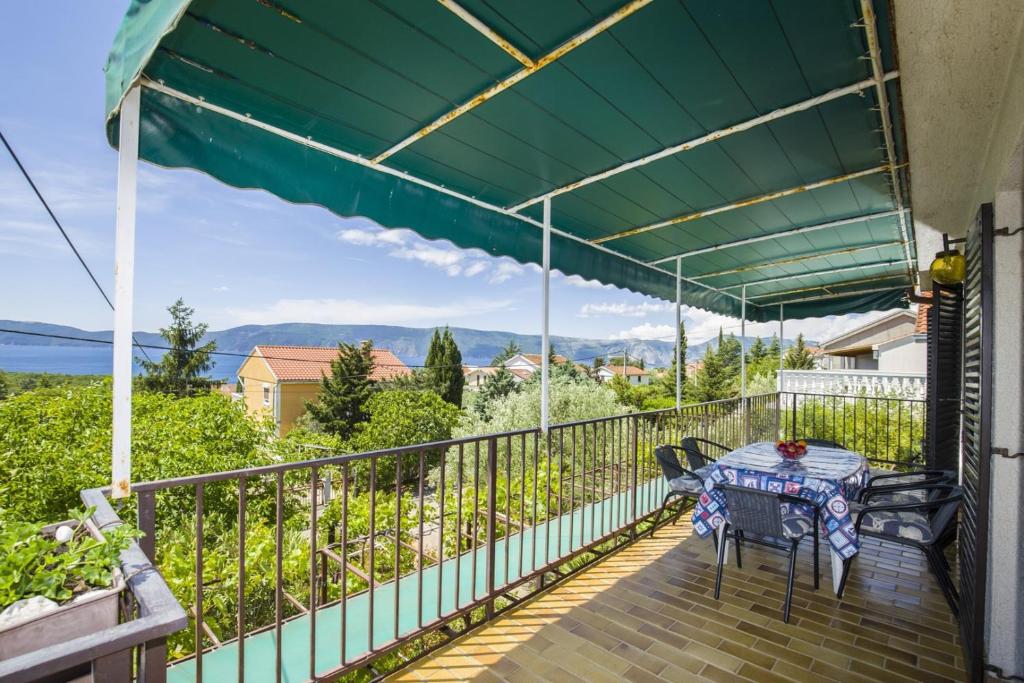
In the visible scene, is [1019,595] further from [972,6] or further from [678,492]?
[972,6]

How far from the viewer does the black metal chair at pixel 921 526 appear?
253 centimetres

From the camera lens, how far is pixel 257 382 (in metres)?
41.2

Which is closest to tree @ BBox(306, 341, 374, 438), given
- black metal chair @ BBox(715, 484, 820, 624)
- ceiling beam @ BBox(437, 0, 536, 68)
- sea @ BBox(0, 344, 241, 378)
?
sea @ BBox(0, 344, 241, 378)

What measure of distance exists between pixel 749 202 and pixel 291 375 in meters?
40.1

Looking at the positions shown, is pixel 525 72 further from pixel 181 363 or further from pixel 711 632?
pixel 181 363

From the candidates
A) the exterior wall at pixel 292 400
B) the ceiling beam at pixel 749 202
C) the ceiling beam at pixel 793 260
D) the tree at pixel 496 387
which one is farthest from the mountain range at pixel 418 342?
the ceiling beam at pixel 749 202

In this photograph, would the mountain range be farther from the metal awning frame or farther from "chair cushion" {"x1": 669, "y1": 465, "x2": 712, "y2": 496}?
the metal awning frame

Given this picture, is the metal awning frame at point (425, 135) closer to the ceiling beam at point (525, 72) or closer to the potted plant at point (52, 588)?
the ceiling beam at point (525, 72)

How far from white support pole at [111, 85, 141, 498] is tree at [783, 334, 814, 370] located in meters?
43.5

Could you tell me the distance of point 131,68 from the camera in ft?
4.40

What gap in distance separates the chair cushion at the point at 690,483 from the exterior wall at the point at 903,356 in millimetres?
12966

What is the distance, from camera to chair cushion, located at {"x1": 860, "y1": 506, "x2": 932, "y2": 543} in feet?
8.65

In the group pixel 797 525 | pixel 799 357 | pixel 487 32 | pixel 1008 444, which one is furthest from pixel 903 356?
pixel 799 357

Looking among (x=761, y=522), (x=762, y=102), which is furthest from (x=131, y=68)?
(x=761, y=522)
